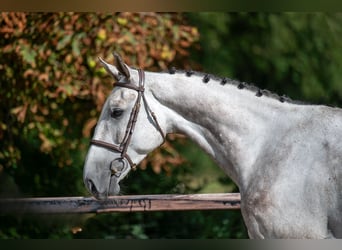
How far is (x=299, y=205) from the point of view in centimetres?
331

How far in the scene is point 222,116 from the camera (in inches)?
141

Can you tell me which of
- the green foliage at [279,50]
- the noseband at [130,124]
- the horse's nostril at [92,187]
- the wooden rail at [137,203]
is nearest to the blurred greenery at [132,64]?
the green foliage at [279,50]

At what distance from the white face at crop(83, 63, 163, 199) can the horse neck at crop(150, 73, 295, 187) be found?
119 millimetres

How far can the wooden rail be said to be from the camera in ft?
16.3

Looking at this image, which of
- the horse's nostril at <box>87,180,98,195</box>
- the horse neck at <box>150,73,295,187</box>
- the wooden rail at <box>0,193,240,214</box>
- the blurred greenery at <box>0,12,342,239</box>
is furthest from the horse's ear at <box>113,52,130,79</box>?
the blurred greenery at <box>0,12,342,239</box>

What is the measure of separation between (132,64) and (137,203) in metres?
1.14

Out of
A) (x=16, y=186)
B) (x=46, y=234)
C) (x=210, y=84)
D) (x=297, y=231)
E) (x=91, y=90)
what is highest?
(x=210, y=84)

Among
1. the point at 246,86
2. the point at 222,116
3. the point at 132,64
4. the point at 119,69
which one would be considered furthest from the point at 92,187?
the point at 132,64

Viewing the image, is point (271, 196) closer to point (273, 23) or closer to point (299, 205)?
point (299, 205)

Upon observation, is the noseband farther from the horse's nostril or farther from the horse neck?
the horse's nostril

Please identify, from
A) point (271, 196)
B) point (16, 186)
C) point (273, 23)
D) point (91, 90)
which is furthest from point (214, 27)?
point (271, 196)

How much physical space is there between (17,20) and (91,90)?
87cm

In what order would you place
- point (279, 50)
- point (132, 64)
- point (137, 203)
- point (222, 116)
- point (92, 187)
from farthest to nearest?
1. point (279, 50)
2. point (132, 64)
3. point (137, 203)
4. point (92, 187)
5. point (222, 116)

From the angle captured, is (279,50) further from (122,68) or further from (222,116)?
(122,68)
